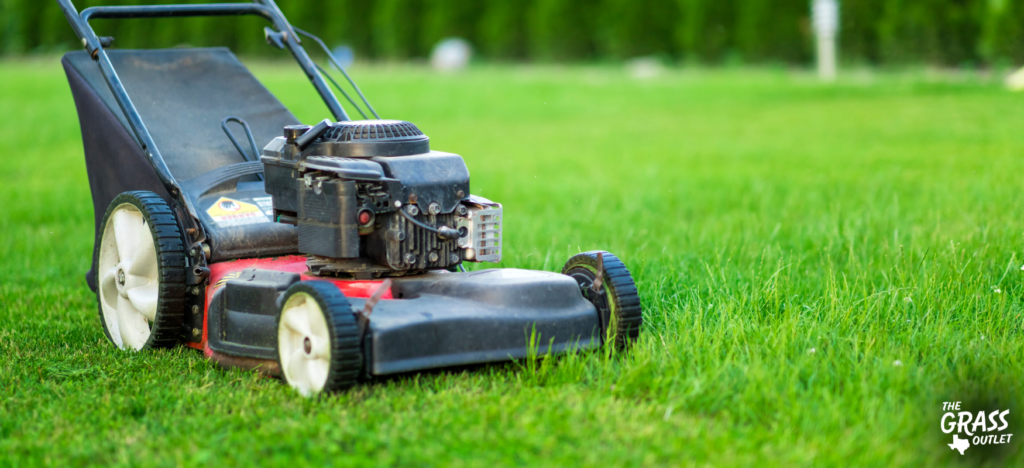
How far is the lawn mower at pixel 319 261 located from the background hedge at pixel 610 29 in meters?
16.9

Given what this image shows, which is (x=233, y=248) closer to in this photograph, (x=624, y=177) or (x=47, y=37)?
(x=624, y=177)

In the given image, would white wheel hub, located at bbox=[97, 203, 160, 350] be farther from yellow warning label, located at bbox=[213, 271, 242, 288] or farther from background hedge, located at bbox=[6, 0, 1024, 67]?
background hedge, located at bbox=[6, 0, 1024, 67]

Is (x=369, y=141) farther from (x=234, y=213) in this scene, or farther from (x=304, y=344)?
(x=234, y=213)

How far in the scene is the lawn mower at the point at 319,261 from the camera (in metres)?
2.94

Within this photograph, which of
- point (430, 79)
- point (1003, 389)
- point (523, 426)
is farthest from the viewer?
point (430, 79)

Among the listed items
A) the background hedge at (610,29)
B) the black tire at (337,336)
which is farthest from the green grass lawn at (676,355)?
the background hedge at (610,29)

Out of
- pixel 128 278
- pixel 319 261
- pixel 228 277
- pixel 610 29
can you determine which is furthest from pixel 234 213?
pixel 610 29

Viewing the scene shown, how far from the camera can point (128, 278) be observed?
3.74 meters

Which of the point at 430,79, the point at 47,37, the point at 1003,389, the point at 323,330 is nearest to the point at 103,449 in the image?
the point at 323,330

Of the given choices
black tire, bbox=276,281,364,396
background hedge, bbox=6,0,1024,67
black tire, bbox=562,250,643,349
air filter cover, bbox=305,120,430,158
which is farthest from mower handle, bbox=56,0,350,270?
background hedge, bbox=6,0,1024,67

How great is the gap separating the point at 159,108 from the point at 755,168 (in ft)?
19.2

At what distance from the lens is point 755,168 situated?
8.92 metres

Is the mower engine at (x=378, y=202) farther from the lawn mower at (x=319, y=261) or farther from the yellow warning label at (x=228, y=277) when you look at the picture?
the yellow warning label at (x=228, y=277)

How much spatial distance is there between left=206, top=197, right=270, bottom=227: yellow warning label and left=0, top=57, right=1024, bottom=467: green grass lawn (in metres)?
0.50
